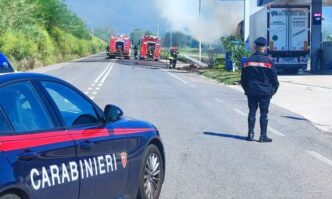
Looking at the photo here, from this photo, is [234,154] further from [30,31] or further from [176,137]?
[30,31]

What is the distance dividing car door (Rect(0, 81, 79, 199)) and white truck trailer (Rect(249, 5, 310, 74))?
32.0 metres

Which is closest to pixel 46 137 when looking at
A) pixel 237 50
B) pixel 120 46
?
pixel 237 50

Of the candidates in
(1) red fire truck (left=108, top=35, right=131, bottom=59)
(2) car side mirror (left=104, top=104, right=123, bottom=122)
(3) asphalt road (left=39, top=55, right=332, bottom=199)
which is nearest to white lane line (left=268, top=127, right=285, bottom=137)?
(3) asphalt road (left=39, top=55, right=332, bottom=199)

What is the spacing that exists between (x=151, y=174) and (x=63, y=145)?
6.13ft

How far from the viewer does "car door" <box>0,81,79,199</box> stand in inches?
171

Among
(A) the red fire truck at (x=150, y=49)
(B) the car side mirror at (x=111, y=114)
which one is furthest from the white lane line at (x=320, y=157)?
(A) the red fire truck at (x=150, y=49)

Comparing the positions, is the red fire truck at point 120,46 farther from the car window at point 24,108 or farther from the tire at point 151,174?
the car window at point 24,108

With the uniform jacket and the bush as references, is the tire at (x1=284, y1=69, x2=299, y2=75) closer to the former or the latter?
the bush

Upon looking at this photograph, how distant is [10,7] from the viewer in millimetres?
40688

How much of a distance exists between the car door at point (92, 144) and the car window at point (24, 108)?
22 cm

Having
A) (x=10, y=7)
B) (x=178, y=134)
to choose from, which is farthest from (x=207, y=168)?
(x=10, y=7)

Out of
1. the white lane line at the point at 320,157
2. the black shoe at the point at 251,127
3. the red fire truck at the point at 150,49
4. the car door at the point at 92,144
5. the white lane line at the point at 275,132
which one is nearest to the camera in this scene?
the car door at the point at 92,144

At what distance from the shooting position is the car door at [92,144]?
5.13 metres

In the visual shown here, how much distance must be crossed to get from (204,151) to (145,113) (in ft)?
18.4
